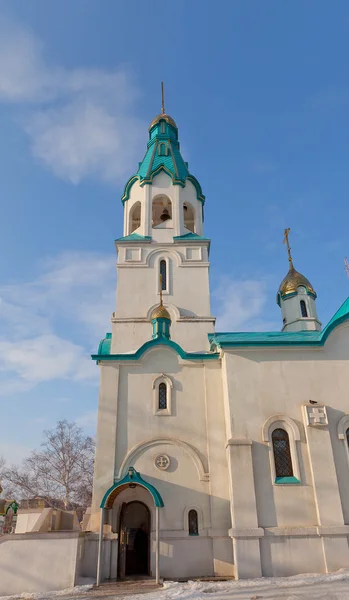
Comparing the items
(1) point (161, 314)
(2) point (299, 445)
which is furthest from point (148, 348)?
(2) point (299, 445)

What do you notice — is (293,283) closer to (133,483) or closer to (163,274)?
(163,274)

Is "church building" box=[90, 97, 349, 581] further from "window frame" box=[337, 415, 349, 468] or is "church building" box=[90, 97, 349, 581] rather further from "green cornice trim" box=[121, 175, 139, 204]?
"green cornice trim" box=[121, 175, 139, 204]

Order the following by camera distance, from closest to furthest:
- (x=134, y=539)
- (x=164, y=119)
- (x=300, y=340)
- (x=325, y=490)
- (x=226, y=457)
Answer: (x=325, y=490) < (x=226, y=457) < (x=134, y=539) < (x=300, y=340) < (x=164, y=119)

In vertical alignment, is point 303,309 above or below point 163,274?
above

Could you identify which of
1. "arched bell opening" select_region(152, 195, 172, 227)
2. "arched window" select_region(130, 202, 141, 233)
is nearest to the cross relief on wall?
"arched bell opening" select_region(152, 195, 172, 227)

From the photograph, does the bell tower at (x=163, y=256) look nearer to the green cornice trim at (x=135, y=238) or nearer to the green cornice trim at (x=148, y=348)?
the green cornice trim at (x=135, y=238)

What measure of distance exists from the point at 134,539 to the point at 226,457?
133 inches

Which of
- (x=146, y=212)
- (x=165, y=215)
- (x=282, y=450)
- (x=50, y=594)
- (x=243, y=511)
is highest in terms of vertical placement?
(x=165, y=215)

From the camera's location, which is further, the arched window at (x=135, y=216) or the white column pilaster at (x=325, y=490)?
the arched window at (x=135, y=216)

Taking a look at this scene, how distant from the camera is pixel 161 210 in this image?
61.4 feet

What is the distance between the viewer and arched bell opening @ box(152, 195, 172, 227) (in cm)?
1803

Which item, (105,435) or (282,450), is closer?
(282,450)

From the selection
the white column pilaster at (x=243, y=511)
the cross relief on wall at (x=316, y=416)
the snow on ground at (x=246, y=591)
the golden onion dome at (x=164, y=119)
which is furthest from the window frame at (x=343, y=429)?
the golden onion dome at (x=164, y=119)

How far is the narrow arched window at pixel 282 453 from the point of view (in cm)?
1047
